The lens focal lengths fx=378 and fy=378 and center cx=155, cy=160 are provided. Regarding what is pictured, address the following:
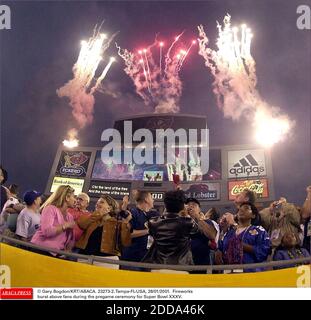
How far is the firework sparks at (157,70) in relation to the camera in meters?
8.80

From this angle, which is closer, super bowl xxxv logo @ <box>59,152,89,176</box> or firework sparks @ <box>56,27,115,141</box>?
firework sparks @ <box>56,27,115,141</box>

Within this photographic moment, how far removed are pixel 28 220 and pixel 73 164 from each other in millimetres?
5953

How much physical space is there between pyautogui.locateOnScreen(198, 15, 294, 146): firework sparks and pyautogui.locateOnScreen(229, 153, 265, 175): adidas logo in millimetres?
561

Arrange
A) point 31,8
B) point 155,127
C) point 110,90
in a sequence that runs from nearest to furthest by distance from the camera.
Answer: point 31,8, point 110,90, point 155,127

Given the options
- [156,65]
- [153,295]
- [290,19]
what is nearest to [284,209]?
[153,295]

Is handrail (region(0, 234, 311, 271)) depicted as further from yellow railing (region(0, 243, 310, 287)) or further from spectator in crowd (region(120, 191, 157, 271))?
spectator in crowd (region(120, 191, 157, 271))

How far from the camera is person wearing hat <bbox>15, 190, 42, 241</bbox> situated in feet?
10.9

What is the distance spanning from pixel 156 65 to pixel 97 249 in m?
7.79

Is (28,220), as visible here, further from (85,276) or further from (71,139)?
(71,139)

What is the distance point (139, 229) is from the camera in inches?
129

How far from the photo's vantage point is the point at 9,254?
319cm

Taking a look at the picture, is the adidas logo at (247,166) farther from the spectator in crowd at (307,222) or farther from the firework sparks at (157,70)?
the spectator in crowd at (307,222)

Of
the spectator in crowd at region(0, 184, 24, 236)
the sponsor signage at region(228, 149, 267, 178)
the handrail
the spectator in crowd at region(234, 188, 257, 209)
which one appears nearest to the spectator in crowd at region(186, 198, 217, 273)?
the handrail

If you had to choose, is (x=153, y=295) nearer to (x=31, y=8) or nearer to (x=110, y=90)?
(x=31, y=8)
